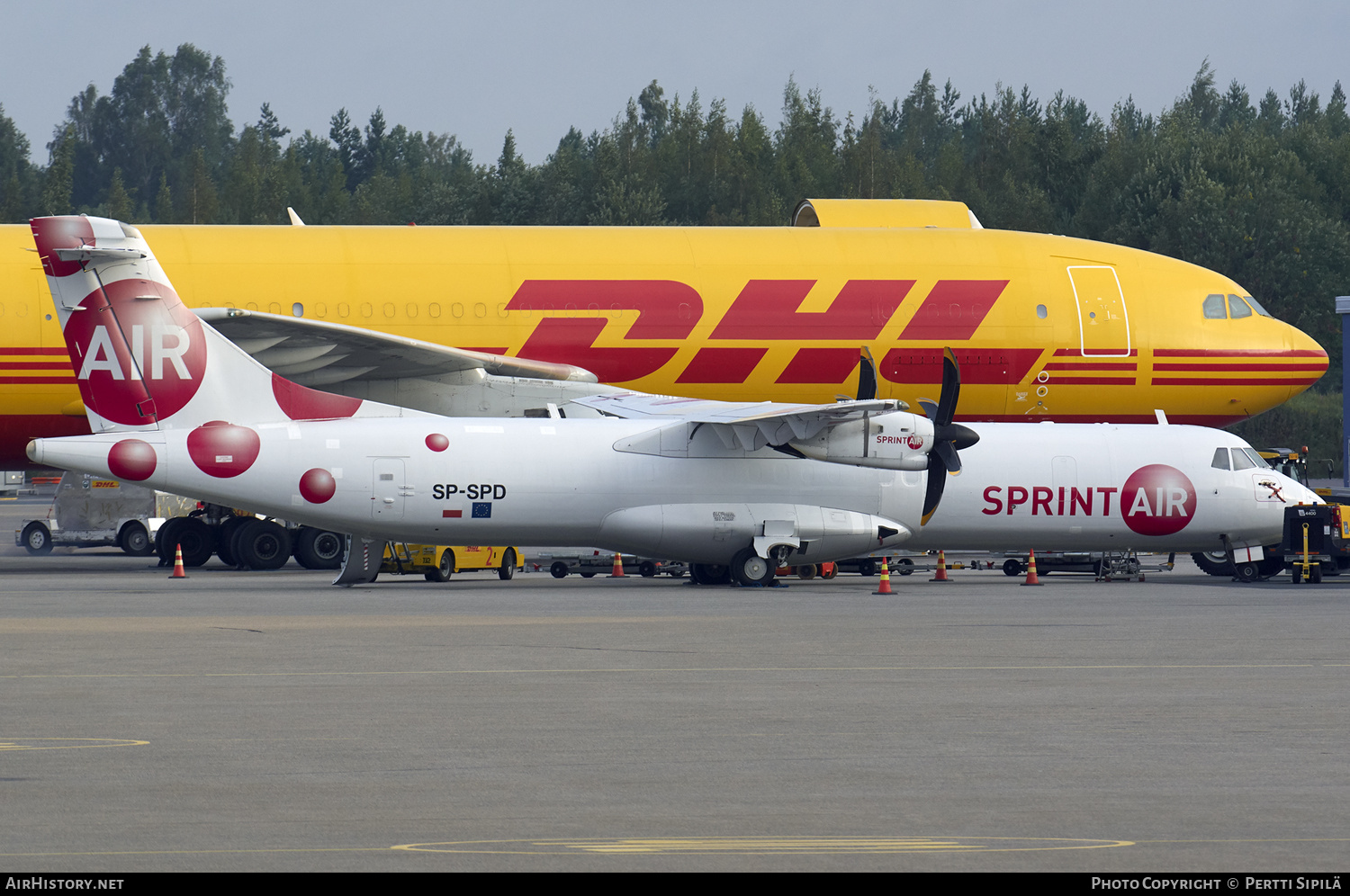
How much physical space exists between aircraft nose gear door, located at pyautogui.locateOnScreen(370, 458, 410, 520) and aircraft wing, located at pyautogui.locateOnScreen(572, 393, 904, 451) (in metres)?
4.49

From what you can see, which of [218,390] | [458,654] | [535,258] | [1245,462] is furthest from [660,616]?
[1245,462]

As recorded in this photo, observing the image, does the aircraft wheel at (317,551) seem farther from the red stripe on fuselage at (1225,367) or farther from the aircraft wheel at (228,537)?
the red stripe on fuselage at (1225,367)

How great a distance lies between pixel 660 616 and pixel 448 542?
22.1 ft

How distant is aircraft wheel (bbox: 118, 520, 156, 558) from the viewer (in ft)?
141

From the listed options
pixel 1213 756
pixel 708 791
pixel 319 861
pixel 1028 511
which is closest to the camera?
pixel 319 861

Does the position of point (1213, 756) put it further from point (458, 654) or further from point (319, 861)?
point (458, 654)

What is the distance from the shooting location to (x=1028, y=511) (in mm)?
30031

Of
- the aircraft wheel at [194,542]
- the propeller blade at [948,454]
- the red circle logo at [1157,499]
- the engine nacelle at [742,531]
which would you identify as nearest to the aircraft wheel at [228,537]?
the aircraft wheel at [194,542]

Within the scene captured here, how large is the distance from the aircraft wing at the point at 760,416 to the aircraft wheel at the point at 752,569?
1894 mm

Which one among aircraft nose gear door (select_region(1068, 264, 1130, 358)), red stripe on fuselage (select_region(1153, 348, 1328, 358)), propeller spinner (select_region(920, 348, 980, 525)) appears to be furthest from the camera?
red stripe on fuselage (select_region(1153, 348, 1328, 358))

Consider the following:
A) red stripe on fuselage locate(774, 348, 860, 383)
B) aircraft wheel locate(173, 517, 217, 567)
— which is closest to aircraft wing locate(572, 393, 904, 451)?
red stripe on fuselage locate(774, 348, 860, 383)

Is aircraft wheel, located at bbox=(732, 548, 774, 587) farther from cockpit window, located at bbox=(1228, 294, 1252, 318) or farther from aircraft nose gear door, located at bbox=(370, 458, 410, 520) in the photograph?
cockpit window, located at bbox=(1228, 294, 1252, 318)

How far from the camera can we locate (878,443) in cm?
2875

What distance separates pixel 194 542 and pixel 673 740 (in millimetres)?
25184
